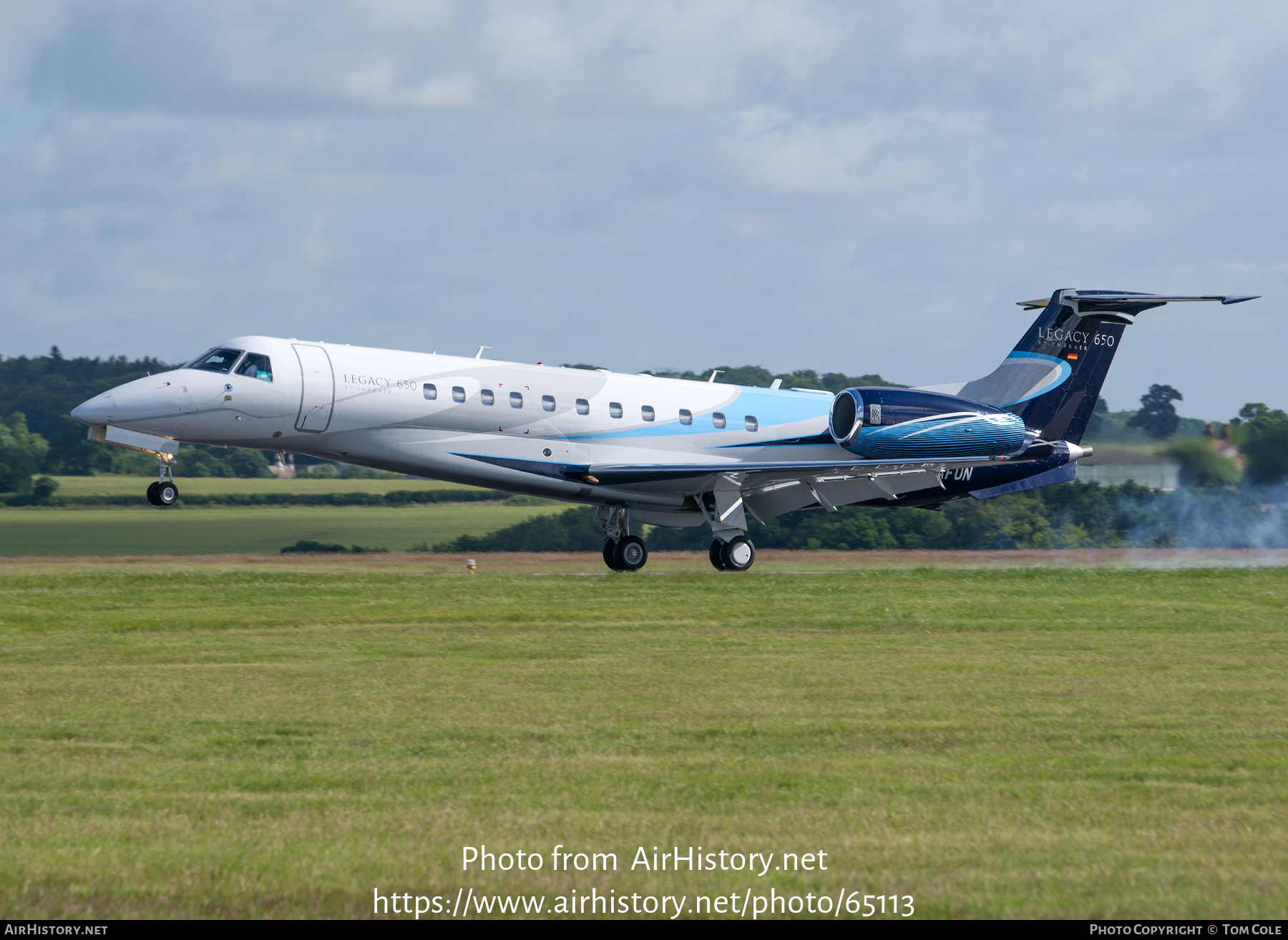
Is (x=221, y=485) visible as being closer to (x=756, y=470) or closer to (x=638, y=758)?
(x=756, y=470)

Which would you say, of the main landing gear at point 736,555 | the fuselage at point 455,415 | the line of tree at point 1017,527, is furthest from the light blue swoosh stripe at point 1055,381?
the main landing gear at point 736,555

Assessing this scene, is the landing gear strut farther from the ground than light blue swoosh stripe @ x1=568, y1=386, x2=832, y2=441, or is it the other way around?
light blue swoosh stripe @ x1=568, y1=386, x2=832, y2=441

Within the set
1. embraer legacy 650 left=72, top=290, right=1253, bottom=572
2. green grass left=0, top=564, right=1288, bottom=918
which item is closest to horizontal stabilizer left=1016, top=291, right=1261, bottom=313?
embraer legacy 650 left=72, top=290, right=1253, bottom=572

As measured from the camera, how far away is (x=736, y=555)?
2734cm

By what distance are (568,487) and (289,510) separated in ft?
47.4

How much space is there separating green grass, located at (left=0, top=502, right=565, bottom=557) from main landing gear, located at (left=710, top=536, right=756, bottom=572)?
1173 centimetres

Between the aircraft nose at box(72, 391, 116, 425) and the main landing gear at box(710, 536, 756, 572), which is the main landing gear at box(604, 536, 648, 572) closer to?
the main landing gear at box(710, 536, 756, 572)

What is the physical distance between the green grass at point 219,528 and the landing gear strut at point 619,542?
951cm

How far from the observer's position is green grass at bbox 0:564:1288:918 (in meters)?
6.52

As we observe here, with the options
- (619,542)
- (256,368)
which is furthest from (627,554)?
(256,368)

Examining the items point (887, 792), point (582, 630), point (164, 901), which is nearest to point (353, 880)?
point (164, 901)

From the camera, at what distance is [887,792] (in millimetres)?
8258

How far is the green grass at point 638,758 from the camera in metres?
6.52

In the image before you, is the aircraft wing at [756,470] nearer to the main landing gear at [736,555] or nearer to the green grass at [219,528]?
the main landing gear at [736,555]
